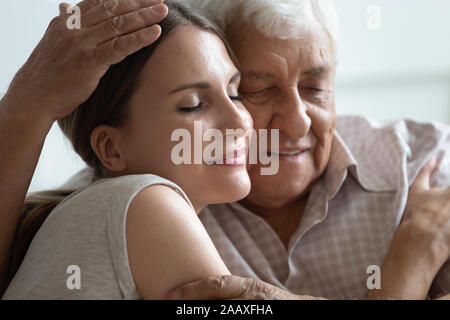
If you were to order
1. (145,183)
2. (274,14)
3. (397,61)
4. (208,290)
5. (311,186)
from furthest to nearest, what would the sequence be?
(397,61)
(311,186)
(274,14)
(145,183)
(208,290)

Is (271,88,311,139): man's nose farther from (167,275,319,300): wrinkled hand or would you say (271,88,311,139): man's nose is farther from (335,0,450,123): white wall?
(335,0,450,123): white wall

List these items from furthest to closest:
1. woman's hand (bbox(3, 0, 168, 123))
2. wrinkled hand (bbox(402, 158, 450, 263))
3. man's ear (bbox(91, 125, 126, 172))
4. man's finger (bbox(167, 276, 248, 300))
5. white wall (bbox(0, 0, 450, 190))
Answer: white wall (bbox(0, 0, 450, 190))
wrinkled hand (bbox(402, 158, 450, 263))
man's ear (bbox(91, 125, 126, 172))
woman's hand (bbox(3, 0, 168, 123))
man's finger (bbox(167, 276, 248, 300))

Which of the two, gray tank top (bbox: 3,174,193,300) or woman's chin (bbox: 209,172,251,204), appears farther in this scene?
woman's chin (bbox: 209,172,251,204)

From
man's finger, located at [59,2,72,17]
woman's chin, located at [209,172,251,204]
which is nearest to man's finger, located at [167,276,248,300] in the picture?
woman's chin, located at [209,172,251,204]

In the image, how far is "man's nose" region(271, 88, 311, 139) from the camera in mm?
1411

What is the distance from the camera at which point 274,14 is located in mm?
1380

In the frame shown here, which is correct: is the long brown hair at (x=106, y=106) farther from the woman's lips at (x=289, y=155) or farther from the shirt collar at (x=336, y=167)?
the shirt collar at (x=336, y=167)

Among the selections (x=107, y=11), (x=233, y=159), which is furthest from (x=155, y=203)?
(x=107, y=11)

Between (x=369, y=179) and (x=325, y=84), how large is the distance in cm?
32

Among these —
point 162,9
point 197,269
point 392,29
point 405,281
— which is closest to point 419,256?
point 405,281

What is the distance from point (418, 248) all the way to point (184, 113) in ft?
2.19

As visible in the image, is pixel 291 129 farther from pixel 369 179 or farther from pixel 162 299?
pixel 162 299

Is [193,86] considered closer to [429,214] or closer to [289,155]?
[289,155]

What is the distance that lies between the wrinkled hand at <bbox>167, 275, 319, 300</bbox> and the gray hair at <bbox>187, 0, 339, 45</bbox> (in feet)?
2.26
